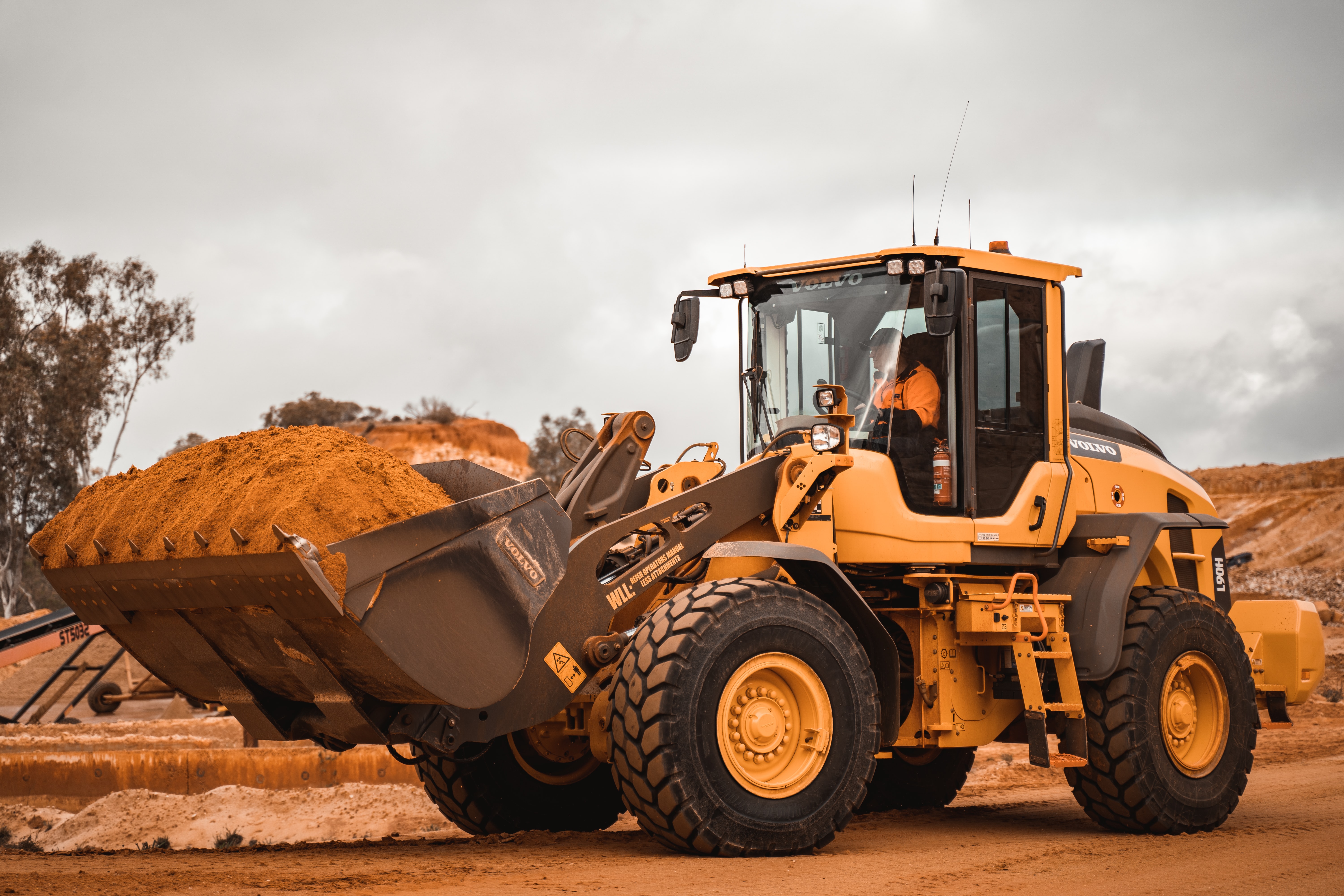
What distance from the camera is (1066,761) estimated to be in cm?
773

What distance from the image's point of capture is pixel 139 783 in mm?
11961

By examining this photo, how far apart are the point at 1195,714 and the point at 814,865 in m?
3.42

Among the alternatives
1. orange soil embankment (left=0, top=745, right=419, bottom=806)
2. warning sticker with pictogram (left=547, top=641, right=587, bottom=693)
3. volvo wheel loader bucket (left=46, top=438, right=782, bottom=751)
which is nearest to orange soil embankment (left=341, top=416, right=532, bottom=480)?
orange soil embankment (left=0, top=745, right=419, bottom=806)

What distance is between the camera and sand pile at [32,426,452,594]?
5.50 metres

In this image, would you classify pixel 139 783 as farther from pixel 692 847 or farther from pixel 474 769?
pixel 692 847

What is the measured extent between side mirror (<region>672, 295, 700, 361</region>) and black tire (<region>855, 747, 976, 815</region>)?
336 centimetres

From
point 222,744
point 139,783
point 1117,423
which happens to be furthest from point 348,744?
point 222,744

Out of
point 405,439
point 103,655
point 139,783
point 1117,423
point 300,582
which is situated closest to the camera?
point 300,582

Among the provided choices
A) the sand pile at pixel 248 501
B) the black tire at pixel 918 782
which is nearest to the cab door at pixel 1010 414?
the black tire at pixel 918 782

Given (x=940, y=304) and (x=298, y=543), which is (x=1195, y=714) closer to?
(x=940, y=304)

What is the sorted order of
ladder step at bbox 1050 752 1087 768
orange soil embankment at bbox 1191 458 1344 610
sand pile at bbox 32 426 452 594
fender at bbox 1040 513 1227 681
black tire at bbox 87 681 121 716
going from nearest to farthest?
sand pile at bbox 32 426 452 594, ladder step at bbox 1050 752 1087 768, fender at bbox 1040 513 1227 681, black tire at bbox 87 681 121 716, orange soil embankment at bbox 1191 458 1344 610

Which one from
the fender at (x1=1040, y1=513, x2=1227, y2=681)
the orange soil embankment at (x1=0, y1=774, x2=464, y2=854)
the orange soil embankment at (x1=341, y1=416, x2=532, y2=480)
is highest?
the orange soil embankment at (x1=341, y1=416, x2=532, y2=480)

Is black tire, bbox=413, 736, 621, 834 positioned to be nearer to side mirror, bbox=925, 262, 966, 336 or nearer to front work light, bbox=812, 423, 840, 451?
front work light, bbox=812, 423, 840, 451

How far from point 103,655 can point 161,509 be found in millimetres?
21653
